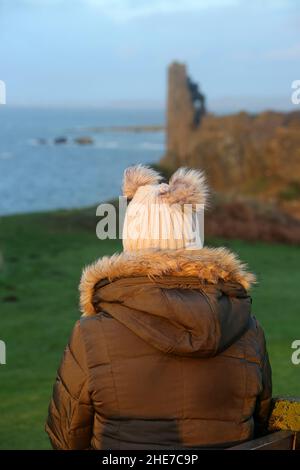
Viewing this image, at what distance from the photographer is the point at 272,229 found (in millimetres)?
18531

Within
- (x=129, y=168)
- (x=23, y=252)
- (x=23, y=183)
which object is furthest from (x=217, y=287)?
(x=23, y=183)

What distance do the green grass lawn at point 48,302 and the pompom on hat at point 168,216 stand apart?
310 centimetres

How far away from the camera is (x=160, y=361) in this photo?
3.18 m

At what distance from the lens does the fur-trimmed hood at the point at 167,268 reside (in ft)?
10.7

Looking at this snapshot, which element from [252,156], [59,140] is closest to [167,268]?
[252,156]

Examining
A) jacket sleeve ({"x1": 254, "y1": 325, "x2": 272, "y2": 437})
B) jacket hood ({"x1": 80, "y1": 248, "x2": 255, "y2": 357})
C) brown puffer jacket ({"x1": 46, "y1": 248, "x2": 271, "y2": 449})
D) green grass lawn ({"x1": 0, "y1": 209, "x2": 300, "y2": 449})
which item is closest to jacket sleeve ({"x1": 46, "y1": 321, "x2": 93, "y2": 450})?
brown puffer jacket ({"x1": 46, "y1": 248, "x2": 271, "y2": 449})

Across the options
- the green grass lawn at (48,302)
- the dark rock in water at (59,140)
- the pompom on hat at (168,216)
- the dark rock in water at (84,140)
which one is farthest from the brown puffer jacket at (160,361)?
the dark rock in water at (84,140)

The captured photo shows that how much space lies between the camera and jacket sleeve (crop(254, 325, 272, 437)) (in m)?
3.44

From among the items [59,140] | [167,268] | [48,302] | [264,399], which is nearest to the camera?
[167,268]

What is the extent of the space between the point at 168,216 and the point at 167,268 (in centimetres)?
25

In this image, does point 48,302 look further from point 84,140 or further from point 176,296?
point 84,140

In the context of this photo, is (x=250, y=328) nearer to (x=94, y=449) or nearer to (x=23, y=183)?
(x=94, y=449)

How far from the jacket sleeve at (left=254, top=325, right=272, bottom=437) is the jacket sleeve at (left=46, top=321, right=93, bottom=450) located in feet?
2.29

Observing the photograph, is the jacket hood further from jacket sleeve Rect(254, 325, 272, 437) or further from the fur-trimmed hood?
jacket sleeve Rect(254, 325, 272, 437)
